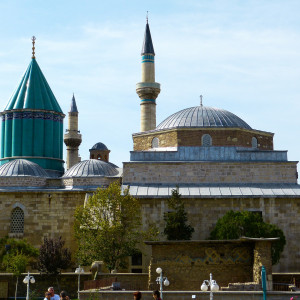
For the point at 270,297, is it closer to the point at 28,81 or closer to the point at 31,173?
the point at 31,173

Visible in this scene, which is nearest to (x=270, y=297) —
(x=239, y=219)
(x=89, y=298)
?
(x=89, y=298)

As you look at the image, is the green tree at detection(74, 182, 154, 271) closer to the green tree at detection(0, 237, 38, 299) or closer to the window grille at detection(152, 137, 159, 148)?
the green tree at detection(0, 237, 38, 299)

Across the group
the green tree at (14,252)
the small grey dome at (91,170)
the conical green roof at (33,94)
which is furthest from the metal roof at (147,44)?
the green tree at (14,252)

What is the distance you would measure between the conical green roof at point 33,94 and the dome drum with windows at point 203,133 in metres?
5.75

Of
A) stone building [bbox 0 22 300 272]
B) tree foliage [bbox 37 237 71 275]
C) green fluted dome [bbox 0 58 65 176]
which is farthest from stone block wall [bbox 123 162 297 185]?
green fluted dome [bbox 0 58 65 176]

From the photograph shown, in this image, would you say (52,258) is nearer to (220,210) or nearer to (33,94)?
(220,210)

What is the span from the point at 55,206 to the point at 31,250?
91.2 inches

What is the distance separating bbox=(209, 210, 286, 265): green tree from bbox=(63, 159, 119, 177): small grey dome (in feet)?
24.0

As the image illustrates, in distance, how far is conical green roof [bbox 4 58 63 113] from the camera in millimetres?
32312

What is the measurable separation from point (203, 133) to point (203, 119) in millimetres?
912

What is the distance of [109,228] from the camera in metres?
23.3

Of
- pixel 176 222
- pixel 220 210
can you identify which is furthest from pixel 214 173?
pixel 176 222

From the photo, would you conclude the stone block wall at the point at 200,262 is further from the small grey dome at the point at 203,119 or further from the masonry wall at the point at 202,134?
the small grey dome at the point at 203,119

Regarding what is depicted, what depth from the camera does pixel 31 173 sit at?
1139 inches
